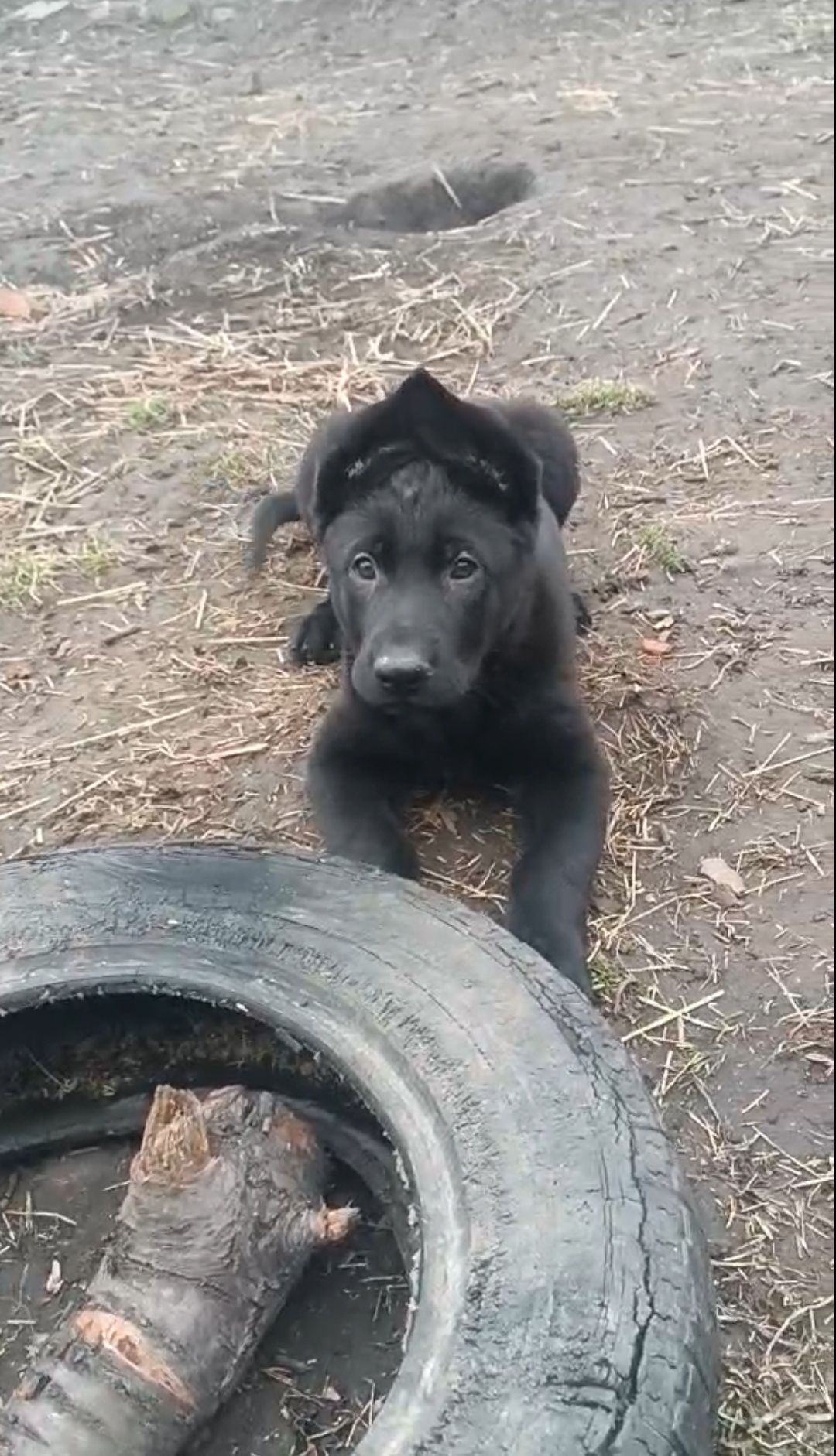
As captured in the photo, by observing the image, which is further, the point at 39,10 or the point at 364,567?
the point at 364,567

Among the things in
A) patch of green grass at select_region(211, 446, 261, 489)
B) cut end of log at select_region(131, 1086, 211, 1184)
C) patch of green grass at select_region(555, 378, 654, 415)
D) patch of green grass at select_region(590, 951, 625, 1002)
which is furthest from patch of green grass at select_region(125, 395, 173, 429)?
cut end of log at select_region(131, 1086, 211, 1184)

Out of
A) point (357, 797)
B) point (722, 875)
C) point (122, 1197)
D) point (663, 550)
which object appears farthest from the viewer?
point (663, 550)

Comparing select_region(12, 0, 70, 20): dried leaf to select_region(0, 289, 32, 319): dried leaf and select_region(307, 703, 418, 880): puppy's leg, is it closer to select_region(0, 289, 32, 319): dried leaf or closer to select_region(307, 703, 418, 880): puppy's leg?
select_region(0, 289, 32, 319): dried leaf

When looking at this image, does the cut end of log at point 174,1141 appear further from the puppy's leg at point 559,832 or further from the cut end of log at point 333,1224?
the puppy's leg at point 559,832

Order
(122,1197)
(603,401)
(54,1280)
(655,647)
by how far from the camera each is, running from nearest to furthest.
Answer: (54,1280) < (122,1197) < (655,647) < (603,401)

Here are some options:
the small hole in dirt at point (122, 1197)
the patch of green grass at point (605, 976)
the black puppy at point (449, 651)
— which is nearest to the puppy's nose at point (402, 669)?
the black puppy at point (449, 651)

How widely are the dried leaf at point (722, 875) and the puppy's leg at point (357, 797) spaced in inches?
23.8

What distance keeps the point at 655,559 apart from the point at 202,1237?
2520 millimetres

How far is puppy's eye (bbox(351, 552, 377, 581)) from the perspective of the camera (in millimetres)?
3232

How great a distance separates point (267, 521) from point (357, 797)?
1304 mm

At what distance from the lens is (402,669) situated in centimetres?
302

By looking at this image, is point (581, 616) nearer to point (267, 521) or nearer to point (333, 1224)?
point (267, 521)

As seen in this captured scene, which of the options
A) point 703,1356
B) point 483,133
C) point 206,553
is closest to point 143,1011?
point 703,1356

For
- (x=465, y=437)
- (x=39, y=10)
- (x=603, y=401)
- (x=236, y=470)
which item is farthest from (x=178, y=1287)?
(x=603, y=401)
